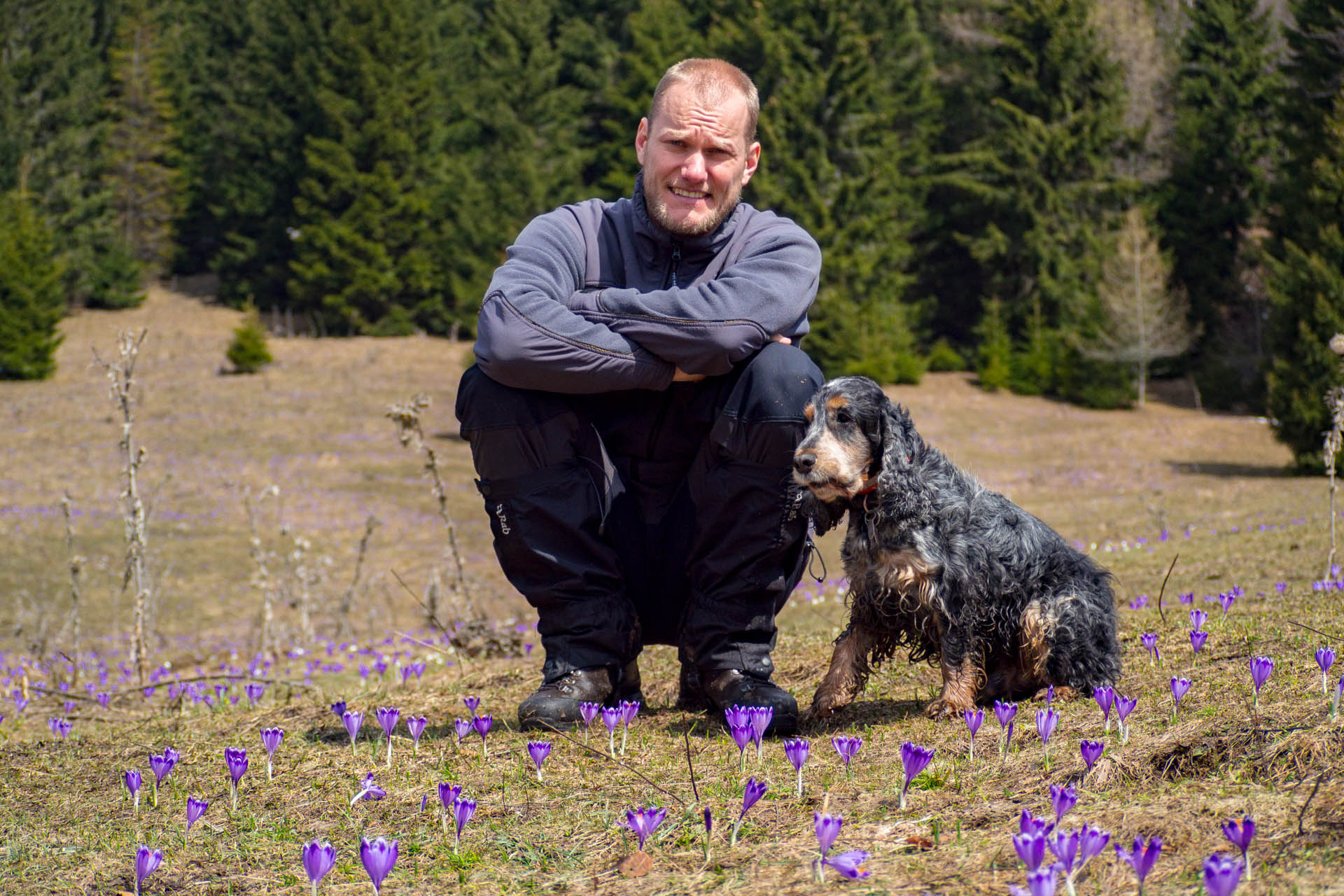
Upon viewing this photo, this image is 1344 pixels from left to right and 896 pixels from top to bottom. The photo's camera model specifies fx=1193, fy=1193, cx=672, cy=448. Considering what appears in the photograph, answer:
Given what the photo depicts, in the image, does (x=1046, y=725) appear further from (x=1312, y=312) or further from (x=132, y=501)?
(x=1312, y=312)

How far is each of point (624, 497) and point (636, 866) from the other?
2.18 metres

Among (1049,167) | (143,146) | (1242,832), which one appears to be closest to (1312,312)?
(1049,167)

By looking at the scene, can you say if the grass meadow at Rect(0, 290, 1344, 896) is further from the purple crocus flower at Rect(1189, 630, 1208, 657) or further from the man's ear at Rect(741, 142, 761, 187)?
the man's ear at Rect(741, 142, 761, 187)

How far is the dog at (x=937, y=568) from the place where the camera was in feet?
13.8

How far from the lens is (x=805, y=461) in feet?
13.4

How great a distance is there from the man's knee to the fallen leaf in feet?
6.40

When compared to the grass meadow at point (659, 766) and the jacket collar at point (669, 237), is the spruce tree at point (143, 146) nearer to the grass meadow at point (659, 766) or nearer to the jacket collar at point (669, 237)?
the grass meadow at point (659, 766)

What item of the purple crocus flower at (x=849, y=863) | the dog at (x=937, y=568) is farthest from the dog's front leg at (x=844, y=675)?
the purple crocus flower at (x=849, y=863)

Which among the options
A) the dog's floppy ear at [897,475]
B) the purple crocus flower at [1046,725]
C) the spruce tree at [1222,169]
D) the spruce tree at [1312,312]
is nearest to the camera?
the purple crocus flower at [1046,725]

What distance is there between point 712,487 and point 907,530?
2.51ft

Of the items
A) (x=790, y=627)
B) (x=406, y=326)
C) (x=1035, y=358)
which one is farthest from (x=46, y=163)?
(x=790, y=627)

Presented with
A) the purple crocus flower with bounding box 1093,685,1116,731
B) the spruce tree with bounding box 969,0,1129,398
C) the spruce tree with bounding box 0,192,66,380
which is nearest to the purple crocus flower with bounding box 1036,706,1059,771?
the purple crocus flower with bounding box 1093,685,1116,731

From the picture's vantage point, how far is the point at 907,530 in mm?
4215

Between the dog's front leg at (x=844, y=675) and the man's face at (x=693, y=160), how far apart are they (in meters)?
1.71
